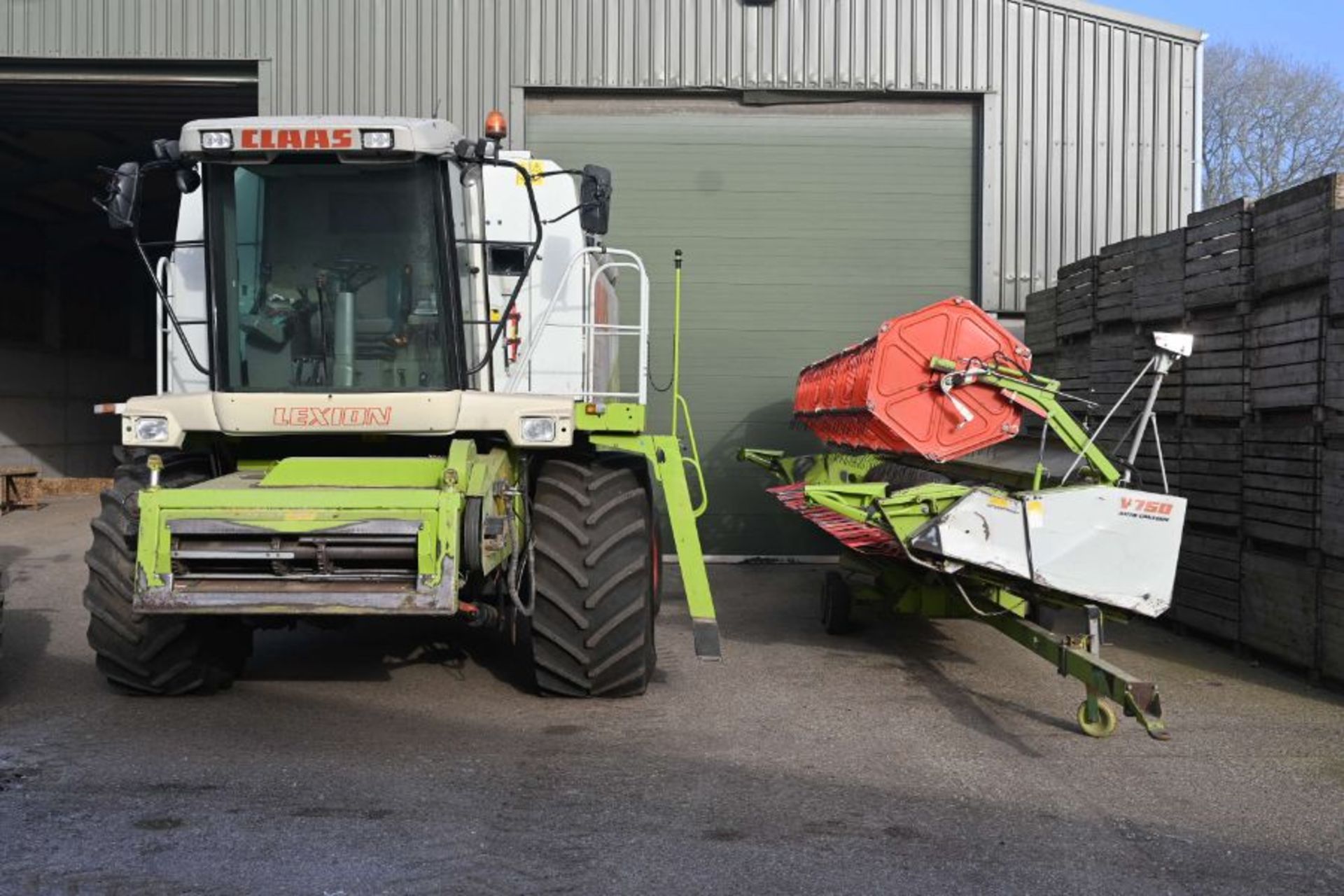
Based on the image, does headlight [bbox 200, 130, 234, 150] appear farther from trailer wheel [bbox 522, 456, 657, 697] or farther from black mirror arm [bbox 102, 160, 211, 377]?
trailer wheel [bbox 522, 456, 657, 697]

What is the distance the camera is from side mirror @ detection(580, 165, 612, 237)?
6.42m

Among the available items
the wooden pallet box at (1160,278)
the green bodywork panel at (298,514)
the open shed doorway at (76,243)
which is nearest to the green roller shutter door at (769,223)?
the wooden pallet box at (1160,278)

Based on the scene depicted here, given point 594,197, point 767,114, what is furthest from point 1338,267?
point 767,114

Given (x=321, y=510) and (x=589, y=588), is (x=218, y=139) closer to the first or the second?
(x=321, y=510)

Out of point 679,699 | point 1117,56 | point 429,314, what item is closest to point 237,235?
point 429,314

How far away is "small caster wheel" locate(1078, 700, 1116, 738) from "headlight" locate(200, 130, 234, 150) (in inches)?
202

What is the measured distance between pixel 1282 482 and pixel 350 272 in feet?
19.0

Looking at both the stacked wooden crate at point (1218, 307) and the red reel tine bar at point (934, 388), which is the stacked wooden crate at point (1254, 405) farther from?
the red reel tine bar at point (934, 388)

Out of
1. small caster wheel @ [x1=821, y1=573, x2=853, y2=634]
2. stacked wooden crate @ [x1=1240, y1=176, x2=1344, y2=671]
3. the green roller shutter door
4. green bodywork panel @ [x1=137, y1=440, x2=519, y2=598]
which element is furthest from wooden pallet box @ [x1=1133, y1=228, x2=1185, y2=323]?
green bodywork panel @ [x1=137, y1=440, x2=519, y2=598]

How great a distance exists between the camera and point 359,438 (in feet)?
21.6

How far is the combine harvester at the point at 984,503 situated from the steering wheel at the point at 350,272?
2.81 m

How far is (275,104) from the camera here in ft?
42.1

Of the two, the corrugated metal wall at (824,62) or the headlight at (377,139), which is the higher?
the corrugated metal wall at (824,62)

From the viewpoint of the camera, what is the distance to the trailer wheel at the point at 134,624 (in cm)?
632
